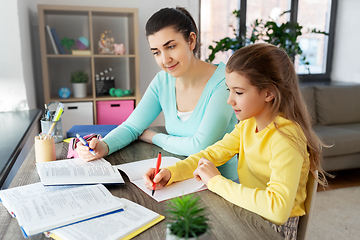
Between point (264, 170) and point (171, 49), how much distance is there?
0.65 m

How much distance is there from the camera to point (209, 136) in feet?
4.01

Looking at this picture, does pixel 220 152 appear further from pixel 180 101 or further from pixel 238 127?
pixel 180 101

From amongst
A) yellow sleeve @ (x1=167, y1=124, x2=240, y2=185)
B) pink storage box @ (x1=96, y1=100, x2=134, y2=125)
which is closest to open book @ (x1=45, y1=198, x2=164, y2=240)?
yellow sleeve @ (x1=167, y1=124, x2=240, y2=185)

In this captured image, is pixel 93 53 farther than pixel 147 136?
Yes

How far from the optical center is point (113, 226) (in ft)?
2.17

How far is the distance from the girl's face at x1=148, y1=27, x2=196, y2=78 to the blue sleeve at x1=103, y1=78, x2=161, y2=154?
0.73 feet

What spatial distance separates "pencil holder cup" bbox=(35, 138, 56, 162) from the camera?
41.9 inches

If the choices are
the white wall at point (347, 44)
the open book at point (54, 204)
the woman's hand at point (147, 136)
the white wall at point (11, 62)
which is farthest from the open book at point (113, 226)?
the white wall at point (347, 44)

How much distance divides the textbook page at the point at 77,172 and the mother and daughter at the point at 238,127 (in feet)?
0.27

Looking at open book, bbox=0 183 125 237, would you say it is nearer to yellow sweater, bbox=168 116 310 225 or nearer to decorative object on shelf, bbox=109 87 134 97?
yellow sweater, bbox=168 116 310 225

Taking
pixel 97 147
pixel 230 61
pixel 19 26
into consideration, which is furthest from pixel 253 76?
pixel 19 26

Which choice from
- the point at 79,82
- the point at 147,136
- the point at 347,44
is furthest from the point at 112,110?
the point at 347,44

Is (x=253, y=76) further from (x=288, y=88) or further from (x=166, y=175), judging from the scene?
(x=166, y=175)

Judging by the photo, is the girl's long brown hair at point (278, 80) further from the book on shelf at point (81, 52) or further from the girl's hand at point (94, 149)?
the book on shelf at point (81, 52)
